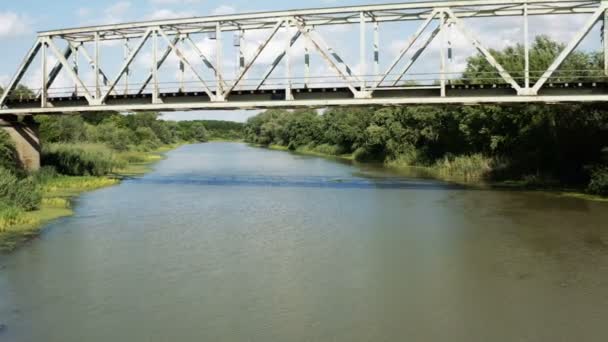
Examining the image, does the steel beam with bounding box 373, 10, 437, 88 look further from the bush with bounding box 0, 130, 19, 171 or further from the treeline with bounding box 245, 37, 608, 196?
the bush with bounding box 0, 130, 19, 171

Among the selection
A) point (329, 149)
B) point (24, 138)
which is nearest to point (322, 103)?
point (24, 138)

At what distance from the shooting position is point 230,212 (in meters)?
25.6

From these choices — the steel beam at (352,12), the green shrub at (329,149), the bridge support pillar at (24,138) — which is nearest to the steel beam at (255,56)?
the steel beam at (352,12)

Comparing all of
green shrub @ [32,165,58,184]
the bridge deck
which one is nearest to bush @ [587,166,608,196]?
the bridge deck

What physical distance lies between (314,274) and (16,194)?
13008 mm

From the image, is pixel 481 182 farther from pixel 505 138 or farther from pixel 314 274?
pixel 314 274

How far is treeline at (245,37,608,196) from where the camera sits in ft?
103

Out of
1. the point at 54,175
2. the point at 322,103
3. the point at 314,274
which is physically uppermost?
the point at 322,103

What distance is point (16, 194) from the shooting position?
22.8 m

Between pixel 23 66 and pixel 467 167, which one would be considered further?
pixel 467 167

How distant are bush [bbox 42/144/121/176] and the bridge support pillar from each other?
2.31m

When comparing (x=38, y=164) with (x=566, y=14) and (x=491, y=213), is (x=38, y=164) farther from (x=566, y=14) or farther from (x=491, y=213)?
(x=566, y=14)

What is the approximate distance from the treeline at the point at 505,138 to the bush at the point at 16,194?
730 inches

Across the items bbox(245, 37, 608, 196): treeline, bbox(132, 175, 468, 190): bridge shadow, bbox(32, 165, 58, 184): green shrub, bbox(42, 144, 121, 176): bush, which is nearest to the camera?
bbox(245, 37, 608, 196): treeline
